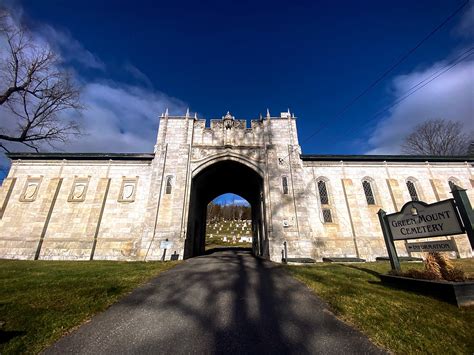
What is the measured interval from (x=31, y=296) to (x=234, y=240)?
42.7 m

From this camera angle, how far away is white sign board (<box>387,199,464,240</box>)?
623cm

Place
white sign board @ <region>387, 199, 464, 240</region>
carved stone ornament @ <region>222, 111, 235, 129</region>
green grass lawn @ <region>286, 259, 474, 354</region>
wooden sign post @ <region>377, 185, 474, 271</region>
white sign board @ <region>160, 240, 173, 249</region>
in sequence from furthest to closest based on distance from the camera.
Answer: carved stone ornament @ <region>222, 111, 235, 129</region> → white sign board @ <region>160, 240, 173, 249</region> → white sign board @ <region>387, 199, 464, 240</region> → wooden sign post @ <region>377, 185, 474, 271</region> → green grass lawn @ <region>286, 259, 474, 354</region>

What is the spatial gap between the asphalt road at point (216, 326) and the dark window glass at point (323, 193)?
13103mm

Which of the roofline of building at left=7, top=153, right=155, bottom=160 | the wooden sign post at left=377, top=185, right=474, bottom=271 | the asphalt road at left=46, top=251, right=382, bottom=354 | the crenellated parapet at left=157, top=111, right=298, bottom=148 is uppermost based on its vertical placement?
the crenellated parapet at left=157, top=111, right=298, bottom=148

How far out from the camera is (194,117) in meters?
20.0

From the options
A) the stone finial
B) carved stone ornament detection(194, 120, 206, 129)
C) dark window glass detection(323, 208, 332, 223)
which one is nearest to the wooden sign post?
dark window glass detection(323, 208, 332, 223)

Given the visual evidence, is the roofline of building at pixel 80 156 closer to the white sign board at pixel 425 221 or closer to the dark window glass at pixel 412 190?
the white sign board at pixel 425 221

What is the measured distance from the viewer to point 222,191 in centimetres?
2695

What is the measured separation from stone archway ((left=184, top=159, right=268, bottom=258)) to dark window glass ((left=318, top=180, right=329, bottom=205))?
554cm

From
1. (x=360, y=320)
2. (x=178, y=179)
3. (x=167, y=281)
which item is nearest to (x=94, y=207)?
(x=178, y=179)

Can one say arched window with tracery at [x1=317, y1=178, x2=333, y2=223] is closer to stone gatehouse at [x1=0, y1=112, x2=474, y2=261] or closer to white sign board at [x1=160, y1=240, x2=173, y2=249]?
stone gatehouse at [x1=0, y1=112, x2=474, y2=261]

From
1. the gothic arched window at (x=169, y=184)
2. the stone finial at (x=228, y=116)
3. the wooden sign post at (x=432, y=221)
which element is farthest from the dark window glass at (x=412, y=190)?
the gothic arched window at (x=169, y=184)

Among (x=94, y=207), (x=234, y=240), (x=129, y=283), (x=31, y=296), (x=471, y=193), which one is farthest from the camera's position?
(x=234, y=240)

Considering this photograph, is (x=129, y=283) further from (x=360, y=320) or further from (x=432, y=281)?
(x=432, y=281)
